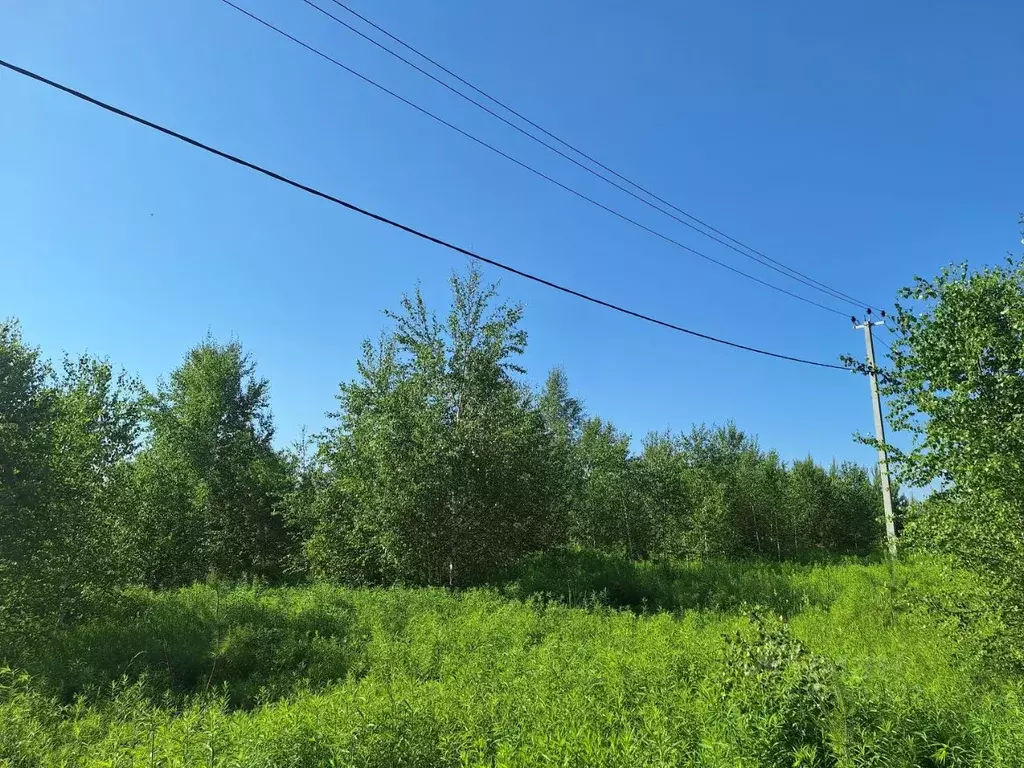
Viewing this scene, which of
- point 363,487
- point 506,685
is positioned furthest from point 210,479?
point 506,685

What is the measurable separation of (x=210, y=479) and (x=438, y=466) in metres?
13.9

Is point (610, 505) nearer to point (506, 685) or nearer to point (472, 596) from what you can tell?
point (472, 596)

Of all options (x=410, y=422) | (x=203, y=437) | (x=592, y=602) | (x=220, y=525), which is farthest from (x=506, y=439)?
(x=203, y=437)

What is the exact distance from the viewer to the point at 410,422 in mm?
15812

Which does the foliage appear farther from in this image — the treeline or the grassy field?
the treeline

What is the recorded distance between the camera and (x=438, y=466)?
1540 cm

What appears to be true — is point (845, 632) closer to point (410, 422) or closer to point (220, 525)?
point (410, 422)

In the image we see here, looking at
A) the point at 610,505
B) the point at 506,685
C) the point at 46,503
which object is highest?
the point at 610,505

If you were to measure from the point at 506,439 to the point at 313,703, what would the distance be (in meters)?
10.9

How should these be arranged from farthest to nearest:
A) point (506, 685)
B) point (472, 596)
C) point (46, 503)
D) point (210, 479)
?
point (210, 479), point (472, 596), point (46, 503), point (506, 685)

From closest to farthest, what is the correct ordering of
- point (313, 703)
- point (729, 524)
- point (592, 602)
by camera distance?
point (313, 703) → point (592, 602) → point (729, 524)

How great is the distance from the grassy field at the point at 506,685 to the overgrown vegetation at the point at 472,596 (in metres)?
0.04

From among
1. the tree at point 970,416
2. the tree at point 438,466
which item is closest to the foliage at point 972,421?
the tree at point 970,416

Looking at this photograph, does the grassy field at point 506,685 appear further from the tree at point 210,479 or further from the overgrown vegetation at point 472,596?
the tree at point 210,479
